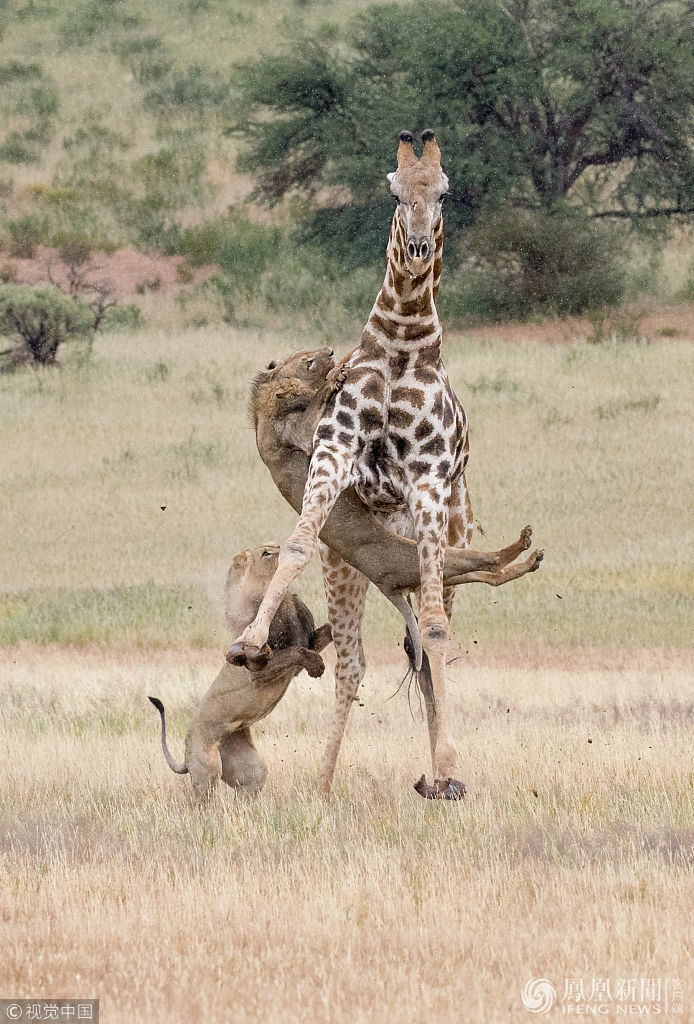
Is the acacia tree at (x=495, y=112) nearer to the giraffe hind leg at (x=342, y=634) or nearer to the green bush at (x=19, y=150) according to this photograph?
the green bush at (x=19, y=150)

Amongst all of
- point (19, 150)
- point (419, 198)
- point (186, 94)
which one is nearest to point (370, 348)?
point (419, 198)

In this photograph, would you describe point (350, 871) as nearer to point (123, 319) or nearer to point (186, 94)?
point (123, 319)

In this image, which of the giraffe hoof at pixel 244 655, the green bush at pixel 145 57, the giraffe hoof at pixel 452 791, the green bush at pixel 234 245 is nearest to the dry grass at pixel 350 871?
the giraffe hoof at pixel 452 791

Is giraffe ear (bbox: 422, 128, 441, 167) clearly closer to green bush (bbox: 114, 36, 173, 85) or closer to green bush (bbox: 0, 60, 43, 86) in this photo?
green bush (bbox: 114, 36, 173, 85)

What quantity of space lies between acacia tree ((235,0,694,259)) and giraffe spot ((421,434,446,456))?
3461 cm

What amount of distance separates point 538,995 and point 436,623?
6.65 ft

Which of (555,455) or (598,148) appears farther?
(598,148)

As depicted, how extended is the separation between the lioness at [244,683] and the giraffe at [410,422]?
0.83 metres

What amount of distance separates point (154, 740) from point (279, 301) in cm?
3172

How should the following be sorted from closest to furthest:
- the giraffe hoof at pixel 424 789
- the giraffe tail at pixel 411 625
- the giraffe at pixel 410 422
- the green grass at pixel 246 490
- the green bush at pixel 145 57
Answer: the giraffe at pixel 410 422
the giraffe hoof at pixel 424 789
the giraffe tail at pixel 411 625
the green grass at pixel 246 490
the green bush at pixel 145 57

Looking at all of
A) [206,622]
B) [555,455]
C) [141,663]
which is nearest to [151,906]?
[141,663]

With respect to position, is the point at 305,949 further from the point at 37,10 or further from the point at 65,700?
the point at 37,10

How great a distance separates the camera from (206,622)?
55.4ft

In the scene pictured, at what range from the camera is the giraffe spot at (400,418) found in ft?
25.2
